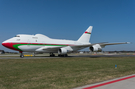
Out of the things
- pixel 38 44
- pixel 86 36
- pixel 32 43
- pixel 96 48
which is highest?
pixel 86 36

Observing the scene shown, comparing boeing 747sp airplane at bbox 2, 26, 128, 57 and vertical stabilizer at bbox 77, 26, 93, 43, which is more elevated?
vertical stabilizer at bbox 77, 26, 93, 43

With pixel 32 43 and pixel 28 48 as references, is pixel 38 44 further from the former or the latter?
pixel 28 48

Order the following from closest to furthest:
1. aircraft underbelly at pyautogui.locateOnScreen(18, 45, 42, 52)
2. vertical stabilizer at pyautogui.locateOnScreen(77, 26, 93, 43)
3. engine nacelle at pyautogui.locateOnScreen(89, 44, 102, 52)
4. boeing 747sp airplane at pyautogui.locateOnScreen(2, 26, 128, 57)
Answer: boeing 747sp airplane at pyautogui.locateOnScreen(2, 26, 128, 57), aircraft underbelly at pyautogui.locateOnScreen(18, 45, 42, 52), engine nacelle at pyautogui.locateOnScreen(89, 44, 102, 52), vertical stabilizer at pyautogui.locateOnScreen(77, 26, 93, 43)

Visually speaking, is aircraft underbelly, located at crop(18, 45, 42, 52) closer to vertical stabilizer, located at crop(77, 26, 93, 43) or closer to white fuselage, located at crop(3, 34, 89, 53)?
white fuselage, located at crop(3, 34, 89, 53)

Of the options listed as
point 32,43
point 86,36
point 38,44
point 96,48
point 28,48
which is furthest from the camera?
point 86,36

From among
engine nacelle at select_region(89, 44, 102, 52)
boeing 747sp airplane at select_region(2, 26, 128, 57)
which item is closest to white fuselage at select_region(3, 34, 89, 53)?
boeing 747sp airplane at select_region(2, 26, 128, 57)

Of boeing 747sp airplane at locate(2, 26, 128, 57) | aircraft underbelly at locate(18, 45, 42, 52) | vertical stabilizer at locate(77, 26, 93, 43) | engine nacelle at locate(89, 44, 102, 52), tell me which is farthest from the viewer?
vertical stabilizer at locate(77, 26, 93, 43)

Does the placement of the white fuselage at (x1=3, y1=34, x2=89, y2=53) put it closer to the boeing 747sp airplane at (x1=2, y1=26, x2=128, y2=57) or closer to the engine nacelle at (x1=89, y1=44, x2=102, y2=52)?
the boeing 747sp airplane at (x1=2, y1=26, x2=128, y2=57)

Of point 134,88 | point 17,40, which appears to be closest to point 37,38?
point 17,40

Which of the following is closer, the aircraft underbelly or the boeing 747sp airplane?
the boeing 747sp airplane

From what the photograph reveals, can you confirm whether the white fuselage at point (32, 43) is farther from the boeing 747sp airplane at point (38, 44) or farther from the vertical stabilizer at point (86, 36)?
the vertical stabilizer at point (86, 36)

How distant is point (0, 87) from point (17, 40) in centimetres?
2085

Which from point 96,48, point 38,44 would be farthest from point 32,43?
point 96,48

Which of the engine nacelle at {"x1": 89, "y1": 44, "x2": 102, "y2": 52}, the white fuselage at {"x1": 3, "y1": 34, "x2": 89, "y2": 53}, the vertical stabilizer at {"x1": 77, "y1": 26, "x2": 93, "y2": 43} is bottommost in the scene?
the engine nacelle at {"x1": 89, "y1": 44, "x2": 102, "y2": 52}
